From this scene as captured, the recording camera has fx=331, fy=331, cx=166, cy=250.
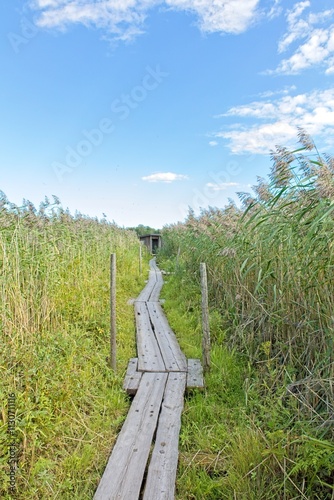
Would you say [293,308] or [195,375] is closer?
[293,308]

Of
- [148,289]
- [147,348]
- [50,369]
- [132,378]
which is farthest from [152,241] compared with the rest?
[50,369]

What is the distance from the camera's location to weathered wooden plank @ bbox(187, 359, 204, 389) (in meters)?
3.38

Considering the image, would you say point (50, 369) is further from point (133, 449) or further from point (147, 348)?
point (147, 348)

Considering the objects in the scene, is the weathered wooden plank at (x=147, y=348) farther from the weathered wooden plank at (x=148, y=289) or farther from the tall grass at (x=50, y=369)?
the weathered wooden plank at (x=148, y=289)

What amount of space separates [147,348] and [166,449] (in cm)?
206

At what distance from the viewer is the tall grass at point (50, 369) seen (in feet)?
7.22

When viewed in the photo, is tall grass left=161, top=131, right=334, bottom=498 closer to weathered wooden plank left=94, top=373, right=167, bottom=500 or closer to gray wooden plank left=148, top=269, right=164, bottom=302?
weathered wooden plank left=94, top=373, right=167, bottom=500

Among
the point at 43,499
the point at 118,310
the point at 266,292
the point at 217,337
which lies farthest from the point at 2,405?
the point at 118,310

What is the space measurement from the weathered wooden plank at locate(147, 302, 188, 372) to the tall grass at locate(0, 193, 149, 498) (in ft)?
1.51

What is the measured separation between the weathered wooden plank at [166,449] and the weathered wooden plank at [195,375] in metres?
0.09

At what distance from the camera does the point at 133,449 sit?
8.02ft

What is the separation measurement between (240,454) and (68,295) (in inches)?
115

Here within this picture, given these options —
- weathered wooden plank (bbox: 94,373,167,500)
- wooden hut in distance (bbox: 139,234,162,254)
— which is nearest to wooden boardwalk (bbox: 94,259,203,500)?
weathered wooden plank (bbox: 94,373,167,500)

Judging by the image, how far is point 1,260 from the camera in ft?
10.5
